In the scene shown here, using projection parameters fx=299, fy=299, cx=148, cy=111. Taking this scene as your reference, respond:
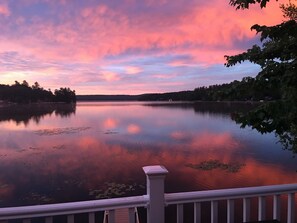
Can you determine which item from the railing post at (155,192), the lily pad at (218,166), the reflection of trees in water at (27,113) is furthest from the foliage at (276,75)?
the reflection of trees in water at (27,113)

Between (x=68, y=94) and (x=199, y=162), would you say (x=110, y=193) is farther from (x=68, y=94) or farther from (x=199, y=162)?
(x=68, y=94)

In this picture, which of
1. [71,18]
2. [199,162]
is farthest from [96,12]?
[199,162]

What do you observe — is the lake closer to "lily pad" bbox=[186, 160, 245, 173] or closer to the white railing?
"lily pad" bbox=[186, 160, 245, 173]

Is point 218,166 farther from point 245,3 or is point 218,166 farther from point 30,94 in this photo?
point 30,94

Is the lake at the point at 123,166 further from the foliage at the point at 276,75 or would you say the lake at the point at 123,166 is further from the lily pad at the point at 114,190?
the foliage at the point at 276,75

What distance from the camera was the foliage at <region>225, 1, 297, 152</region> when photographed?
3150mm

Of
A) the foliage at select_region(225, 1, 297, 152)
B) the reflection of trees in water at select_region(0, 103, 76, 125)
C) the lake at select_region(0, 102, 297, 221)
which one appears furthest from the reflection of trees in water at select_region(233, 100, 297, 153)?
the reflection of trees in water at select_region(0, 103, 76, 125)

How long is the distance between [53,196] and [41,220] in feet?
8.85

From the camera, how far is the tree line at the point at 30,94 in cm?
15388

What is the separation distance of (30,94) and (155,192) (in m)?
168

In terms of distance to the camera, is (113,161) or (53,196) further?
(113,161)

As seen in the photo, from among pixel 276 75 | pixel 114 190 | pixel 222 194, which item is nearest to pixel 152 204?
pixel 222 194

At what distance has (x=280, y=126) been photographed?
342 centimetres

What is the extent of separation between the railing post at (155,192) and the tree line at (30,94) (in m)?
165
